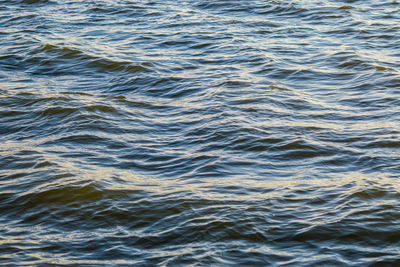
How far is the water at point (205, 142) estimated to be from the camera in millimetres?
5266

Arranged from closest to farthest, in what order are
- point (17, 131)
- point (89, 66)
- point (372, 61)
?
point (17, 131) → point (372, 61) → point (89, 66)

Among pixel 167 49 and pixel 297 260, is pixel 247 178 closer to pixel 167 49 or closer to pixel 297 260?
pixel 297 260

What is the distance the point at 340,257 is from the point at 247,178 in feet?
5.48

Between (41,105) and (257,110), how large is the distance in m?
3.06

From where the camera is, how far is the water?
17.3 feet

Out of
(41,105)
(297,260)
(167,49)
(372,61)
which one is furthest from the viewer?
(167,49)

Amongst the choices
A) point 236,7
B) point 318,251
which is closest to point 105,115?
point 318,251

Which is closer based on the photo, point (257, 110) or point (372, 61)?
point (257, 110)

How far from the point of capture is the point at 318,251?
5043 mm

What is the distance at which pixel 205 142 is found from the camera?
7.45 m

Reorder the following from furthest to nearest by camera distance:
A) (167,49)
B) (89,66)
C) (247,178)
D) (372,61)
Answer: (167,49), (89,66), (372,61), (247,178)

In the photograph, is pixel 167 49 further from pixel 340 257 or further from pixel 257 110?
pixel 340 257

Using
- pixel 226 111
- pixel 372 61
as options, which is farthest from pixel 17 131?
pixel 372 61

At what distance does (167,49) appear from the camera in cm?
1164
